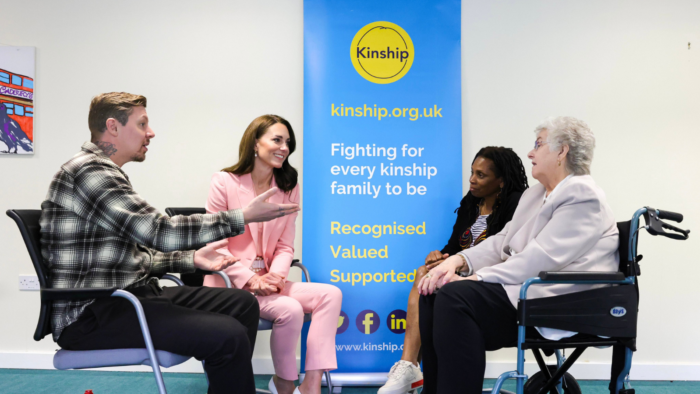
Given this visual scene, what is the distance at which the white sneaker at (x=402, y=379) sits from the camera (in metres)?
2.29

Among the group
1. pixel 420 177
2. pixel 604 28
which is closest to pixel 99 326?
pixel 420 177

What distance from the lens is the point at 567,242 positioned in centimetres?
177

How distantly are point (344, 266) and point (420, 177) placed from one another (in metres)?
0.70

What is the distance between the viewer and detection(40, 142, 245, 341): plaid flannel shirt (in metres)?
1.51

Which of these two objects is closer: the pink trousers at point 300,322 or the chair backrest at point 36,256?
the chair backrest at point 36,256

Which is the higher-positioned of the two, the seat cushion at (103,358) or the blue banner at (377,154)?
the blue banner at (377,154)

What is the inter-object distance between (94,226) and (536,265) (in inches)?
63.5

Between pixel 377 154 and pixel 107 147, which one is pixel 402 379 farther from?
pixel 107 147

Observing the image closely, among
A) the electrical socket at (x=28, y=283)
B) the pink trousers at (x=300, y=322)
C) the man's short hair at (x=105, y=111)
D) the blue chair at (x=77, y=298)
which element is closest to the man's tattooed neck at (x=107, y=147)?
the man's short hair at (x=105, y=111)

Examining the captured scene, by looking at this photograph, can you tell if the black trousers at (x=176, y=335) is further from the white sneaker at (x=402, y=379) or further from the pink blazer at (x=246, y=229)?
the white sneaker at (x=402, y=379)

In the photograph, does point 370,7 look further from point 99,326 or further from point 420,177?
point 99,326

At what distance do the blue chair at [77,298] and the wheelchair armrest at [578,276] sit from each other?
50.9 inches

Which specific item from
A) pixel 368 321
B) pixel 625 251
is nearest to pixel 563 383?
pixel 625 251

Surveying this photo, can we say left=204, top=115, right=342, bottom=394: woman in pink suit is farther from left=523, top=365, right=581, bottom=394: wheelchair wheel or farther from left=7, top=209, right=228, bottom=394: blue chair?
left=523, top=365, right=581, bottom=394: wheelchair wheel
